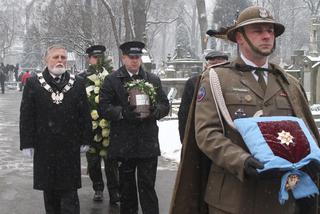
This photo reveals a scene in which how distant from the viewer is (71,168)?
5531mm

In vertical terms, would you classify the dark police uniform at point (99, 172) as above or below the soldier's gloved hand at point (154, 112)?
below

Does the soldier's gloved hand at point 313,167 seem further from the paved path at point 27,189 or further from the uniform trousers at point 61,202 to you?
the paved path at point 27,189

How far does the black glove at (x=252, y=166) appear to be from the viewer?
2.86m

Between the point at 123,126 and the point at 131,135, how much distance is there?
13 centimetres

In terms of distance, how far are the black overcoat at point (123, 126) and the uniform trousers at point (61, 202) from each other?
25.6 inches

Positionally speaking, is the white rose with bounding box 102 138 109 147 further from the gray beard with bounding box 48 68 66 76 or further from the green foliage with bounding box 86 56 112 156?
the gray beard with bounding box 48 68 66 76

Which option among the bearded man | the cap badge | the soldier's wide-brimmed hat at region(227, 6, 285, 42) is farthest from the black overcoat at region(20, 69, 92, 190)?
the cap badge

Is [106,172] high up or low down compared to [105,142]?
down

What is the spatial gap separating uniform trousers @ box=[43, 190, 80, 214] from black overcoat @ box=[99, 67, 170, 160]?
65cm

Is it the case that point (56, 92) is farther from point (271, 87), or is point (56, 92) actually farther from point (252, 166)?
point (252, 166)

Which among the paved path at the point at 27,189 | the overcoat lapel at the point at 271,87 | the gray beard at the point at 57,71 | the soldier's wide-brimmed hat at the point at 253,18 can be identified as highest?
the soldier's wide-brimmed hat at the point at 253,18

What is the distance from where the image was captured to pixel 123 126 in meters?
5.91

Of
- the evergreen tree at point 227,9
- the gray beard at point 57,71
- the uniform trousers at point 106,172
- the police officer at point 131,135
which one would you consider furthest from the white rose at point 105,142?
the evergreen tree at point 227,9

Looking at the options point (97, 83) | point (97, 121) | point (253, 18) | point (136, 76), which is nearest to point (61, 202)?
point (136, 76)
